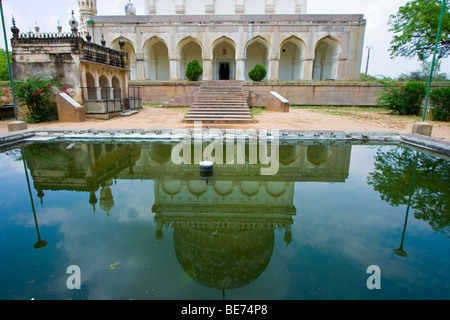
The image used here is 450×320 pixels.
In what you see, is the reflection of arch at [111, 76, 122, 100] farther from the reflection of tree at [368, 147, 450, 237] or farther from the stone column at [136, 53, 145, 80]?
the reflection of tree at [368, 147, 450, 237]

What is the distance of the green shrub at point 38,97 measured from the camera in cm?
1053

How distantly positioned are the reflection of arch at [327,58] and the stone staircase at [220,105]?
8.75m

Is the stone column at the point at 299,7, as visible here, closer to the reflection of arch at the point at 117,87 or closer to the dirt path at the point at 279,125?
the dirt path at the point at 279,125

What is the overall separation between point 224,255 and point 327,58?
932 inches

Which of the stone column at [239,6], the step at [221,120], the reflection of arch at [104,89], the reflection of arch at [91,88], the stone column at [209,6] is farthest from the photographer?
the stone column at [239,6]

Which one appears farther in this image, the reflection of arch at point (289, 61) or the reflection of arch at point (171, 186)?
the reflection of arch at point (289, 61)

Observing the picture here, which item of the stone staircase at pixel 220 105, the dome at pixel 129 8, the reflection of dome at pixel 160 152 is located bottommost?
the reflection of dome at pixel 160 152

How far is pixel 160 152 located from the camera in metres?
6.57

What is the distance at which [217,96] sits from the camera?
44.8ft

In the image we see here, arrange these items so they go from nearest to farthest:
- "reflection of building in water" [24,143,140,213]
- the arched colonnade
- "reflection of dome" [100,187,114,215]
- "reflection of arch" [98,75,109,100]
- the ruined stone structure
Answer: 1. "reflection of dome" [100,187,114,215]
2. "reflection of building in water" [24,143,140,213]
3. the ruined stone structure
4. "reflection of arch" [98,75,109,100]
5. the arched colonnade

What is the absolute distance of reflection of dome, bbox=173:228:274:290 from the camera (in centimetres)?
241

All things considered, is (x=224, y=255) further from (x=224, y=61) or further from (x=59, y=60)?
(x=224, y=61)

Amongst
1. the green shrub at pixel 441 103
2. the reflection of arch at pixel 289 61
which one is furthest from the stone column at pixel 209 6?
the green shrub at pixel 441 103

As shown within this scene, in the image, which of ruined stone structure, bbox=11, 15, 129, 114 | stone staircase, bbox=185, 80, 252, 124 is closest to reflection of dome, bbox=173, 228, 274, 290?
stone staircase, bbox=185, 80, 252, 124
